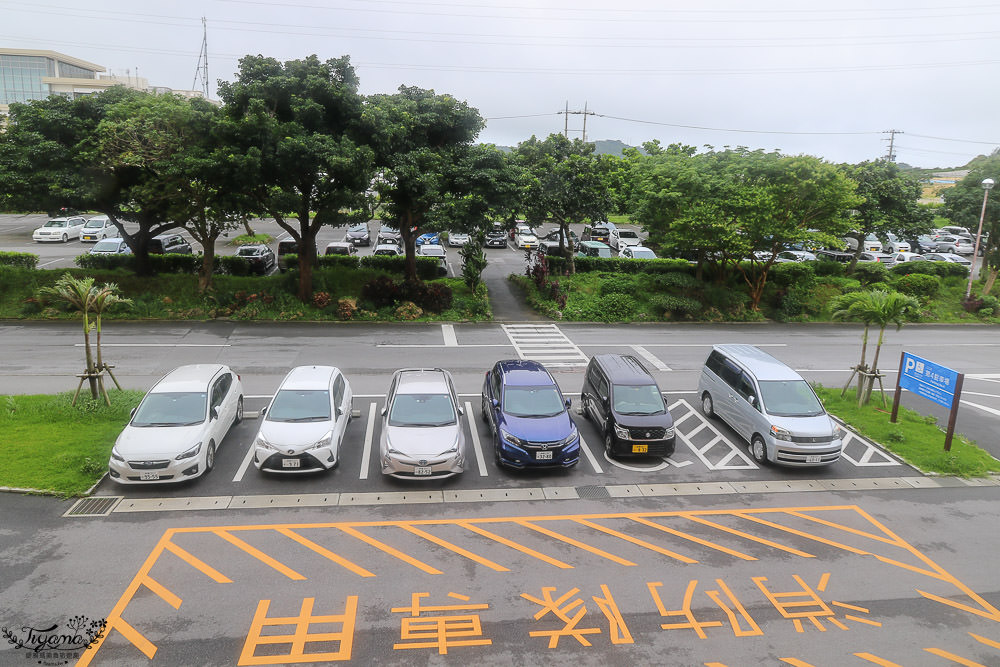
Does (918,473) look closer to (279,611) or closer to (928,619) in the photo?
(928,619)

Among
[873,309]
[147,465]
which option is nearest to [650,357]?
[873,309]

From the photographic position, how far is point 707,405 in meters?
18.1

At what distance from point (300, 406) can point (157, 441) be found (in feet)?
9.14

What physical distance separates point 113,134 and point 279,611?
22.7m

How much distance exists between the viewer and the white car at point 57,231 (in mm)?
42781

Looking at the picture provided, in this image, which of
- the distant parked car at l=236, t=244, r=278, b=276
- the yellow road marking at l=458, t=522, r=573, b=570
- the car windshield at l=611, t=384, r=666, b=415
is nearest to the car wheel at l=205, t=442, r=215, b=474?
the yellow road marking at l=458, t=522, r=573, b=570

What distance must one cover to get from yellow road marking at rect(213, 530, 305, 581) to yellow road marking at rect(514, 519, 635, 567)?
13.2 feet

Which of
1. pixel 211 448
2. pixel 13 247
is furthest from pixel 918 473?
pixel 13 247

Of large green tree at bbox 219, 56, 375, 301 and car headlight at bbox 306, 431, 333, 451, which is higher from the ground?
large green tree at bbox 219, 56, 375, 301

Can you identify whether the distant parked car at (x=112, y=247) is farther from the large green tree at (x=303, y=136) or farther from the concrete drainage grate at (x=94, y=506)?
the concrete drainage grate at (x=94, y=506)

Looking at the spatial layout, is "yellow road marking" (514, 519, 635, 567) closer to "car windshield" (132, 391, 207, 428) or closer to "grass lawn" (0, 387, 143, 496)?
"car windshield" (132, 391, 207, 428)

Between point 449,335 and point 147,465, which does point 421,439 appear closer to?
point 147,465

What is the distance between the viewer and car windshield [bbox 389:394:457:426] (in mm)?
13891

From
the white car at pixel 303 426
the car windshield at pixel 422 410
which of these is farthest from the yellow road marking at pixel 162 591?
the car windshield at pixel 422 410
